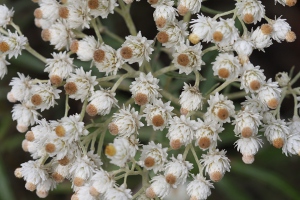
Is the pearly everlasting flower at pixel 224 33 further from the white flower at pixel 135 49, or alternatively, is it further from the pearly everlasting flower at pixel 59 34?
the pearly everlasting flower at pixel 59 34

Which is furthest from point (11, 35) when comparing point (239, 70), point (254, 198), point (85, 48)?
point (254, 198)

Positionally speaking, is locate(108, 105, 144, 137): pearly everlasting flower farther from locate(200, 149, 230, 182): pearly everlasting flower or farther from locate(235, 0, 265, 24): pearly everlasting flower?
locate(235, 0, 265, 24): pearly everlasting flower

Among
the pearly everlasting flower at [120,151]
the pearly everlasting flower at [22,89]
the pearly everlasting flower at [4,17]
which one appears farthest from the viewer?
the pearly everlasting flower at [4,17]

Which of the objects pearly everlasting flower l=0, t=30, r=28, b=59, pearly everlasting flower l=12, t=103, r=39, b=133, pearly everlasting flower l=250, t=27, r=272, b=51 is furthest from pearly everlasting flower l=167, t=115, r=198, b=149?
pearly everlasting flower l=0, t=30, r=28, b=59

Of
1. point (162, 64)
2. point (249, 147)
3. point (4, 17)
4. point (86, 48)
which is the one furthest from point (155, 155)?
point (162, 64)

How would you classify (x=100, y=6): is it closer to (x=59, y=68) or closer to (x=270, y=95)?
(x=59, y=68)

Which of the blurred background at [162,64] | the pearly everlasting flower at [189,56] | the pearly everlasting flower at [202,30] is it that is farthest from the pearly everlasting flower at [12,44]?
the blurred background at [162,64]
